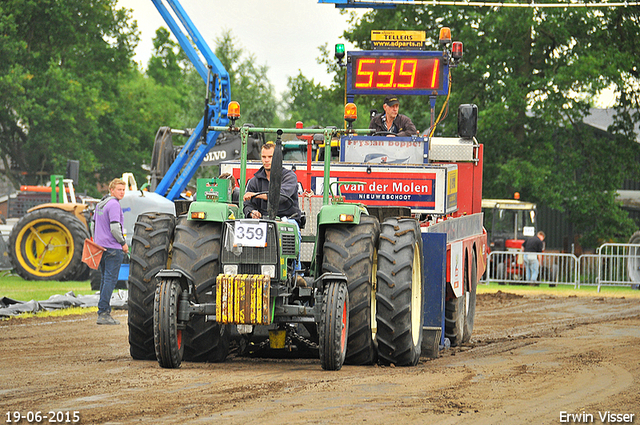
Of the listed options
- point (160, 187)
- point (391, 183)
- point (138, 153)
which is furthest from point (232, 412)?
point (138, 153)

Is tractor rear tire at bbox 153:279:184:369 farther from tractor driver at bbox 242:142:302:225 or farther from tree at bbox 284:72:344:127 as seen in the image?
tree at bbox 284:72:344:127

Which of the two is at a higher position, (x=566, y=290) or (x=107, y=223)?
(x=107, y=223)

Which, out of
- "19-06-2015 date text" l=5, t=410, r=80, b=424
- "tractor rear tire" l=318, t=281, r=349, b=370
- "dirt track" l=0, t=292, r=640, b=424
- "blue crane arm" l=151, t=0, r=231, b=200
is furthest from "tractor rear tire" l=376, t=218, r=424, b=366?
"blue crane arm" l=151, t=0, r=231, b=200

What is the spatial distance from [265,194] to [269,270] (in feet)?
3.13

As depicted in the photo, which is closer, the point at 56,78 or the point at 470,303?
the point at 470,303

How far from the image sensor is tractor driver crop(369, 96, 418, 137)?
1347cm

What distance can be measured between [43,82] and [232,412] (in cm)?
3754

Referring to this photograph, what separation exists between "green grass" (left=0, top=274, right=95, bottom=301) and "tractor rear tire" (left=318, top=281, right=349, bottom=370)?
10.2 meters

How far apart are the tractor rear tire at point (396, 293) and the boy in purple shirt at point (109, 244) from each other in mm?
5536

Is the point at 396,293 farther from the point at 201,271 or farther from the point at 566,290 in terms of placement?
the point at 566,290

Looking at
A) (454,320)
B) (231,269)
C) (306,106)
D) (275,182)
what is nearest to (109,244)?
(454,320)

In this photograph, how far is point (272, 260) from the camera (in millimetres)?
8555

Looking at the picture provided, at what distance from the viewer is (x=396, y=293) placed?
29.7 ft

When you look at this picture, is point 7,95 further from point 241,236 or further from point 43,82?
point 241,236
